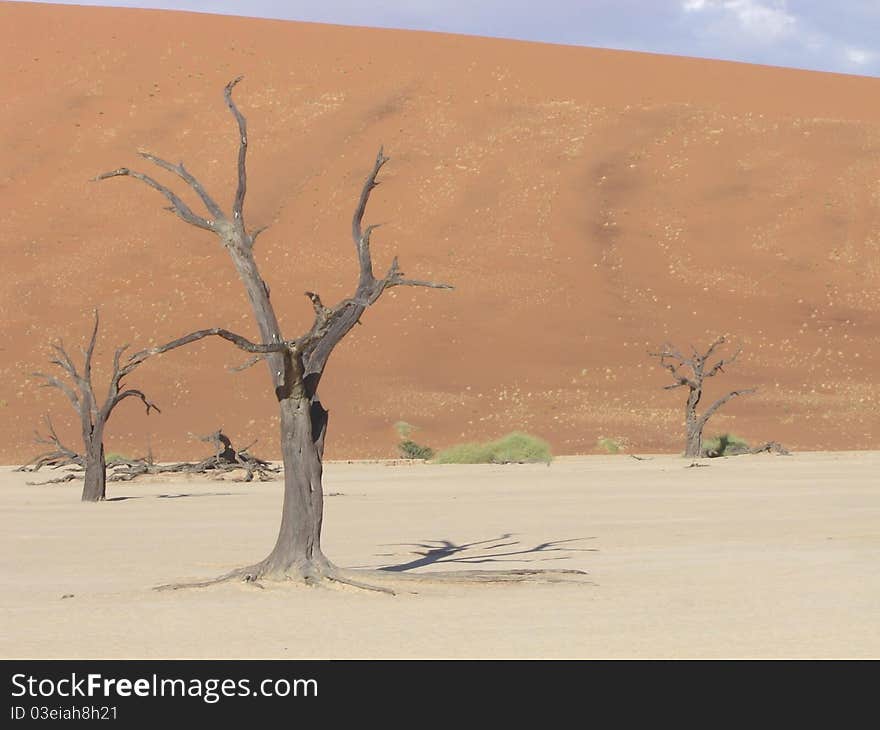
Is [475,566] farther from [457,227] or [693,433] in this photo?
[457,227]

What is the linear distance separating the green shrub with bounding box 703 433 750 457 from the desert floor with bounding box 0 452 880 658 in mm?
11224

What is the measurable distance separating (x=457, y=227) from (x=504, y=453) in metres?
23.0

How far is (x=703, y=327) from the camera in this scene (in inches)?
2132

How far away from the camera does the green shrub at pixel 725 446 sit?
136 feet

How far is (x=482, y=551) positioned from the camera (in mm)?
16516

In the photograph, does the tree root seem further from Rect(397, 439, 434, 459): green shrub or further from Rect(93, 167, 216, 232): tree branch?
Rect(397, 439, 434, 459): green shrub

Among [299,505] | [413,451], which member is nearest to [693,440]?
[413,451]

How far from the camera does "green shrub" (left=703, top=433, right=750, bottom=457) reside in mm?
41438

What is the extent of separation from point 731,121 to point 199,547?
2325 inches

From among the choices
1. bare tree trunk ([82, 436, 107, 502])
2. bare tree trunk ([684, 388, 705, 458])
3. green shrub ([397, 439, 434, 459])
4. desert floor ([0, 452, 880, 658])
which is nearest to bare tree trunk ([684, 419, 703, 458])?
bare tree trunk ([684, 388, 705, 458])

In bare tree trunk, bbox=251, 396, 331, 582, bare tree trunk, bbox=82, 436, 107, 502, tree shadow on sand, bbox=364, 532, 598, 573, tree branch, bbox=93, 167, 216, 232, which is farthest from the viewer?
bare tree trunk, bbox=82, 436, 107, 502

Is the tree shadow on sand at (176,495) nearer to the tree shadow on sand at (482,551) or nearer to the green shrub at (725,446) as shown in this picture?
the tree shadow on sand at (482,551)
